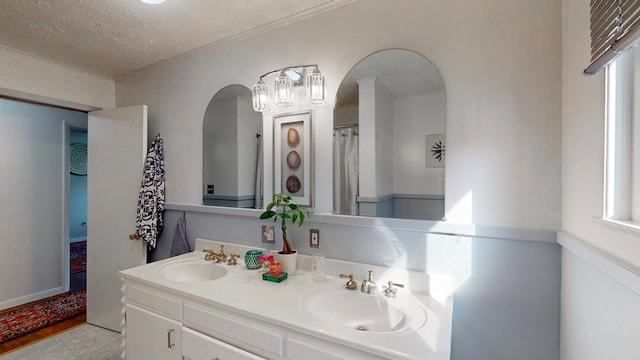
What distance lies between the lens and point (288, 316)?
1.17 meters

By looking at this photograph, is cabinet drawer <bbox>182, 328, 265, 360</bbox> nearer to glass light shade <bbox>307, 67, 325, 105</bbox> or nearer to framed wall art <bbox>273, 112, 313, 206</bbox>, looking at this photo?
framed wall art <bbox>273, 112, 313, 206</bbox>

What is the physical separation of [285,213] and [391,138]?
2.34ft

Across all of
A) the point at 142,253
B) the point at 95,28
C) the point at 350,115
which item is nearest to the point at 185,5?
the point at 95,28

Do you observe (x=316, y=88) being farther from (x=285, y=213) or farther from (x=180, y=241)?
(x=180, y=241)

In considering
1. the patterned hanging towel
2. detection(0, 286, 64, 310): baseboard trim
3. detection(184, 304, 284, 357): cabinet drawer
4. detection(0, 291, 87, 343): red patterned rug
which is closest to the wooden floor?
detection(0, 291, 87, 343): red patterned rug

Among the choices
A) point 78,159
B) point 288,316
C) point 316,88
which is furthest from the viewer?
point 78,159

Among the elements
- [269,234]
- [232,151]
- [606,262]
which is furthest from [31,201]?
[606,262]

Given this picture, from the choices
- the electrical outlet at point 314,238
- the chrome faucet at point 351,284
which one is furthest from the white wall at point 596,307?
the electrical outlet at point 314,238

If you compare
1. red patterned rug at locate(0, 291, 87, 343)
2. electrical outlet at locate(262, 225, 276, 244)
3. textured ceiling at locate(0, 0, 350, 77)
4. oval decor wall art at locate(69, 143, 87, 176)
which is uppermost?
textured ceiling at locate(0, 0, 350, 77)

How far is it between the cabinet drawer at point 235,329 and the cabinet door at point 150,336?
0.13 m

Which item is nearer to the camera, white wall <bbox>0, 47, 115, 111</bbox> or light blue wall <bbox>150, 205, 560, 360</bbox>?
light blue wall <bbox>150, 205, 560, 360</bbox>

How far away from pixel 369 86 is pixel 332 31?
1.28 ft

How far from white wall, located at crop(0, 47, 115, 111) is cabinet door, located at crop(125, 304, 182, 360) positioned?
1820 mm

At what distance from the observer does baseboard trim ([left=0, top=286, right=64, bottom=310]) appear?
3017 mm
